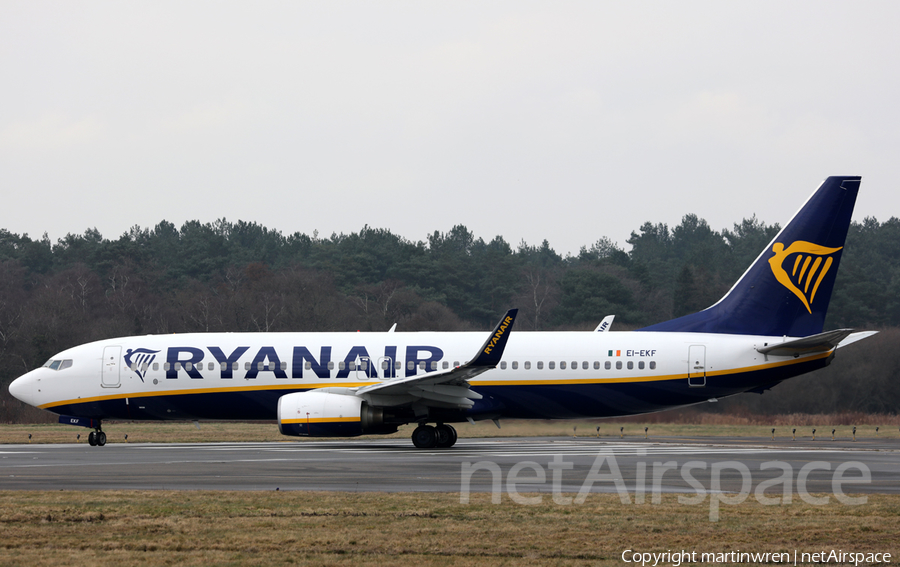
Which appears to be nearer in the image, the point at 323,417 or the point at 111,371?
the point at 323,417

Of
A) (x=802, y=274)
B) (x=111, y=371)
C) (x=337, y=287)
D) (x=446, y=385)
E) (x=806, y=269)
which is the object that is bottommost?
(x=446, y=385)

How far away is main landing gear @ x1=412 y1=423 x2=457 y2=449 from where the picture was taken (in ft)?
84.2

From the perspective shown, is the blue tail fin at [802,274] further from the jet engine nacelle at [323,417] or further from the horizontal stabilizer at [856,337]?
the jet engine nacelle at [323,417]

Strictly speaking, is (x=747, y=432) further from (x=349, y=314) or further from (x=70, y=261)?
(x=70, y=261)

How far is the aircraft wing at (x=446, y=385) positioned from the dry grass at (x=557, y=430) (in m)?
3.66

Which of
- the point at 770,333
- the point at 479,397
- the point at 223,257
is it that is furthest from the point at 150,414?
the point at 223,257

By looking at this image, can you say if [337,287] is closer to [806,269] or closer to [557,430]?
[557,430]

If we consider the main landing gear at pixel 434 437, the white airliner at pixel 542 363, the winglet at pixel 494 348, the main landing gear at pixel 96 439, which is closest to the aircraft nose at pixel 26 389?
the white airliner at pixel 542 363

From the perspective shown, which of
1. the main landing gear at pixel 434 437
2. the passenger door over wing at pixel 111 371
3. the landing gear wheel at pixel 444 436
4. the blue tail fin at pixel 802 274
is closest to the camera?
the main landing gear at pixel 434 437

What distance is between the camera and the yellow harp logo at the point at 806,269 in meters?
26.6

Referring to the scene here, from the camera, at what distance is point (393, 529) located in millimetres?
11461

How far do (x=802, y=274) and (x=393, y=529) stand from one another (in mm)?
18776

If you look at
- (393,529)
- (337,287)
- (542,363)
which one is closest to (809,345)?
(542,363)

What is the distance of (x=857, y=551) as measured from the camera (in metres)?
10.2
